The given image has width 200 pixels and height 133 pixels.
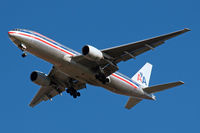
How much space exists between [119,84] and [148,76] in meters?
9.74

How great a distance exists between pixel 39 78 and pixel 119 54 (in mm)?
9264

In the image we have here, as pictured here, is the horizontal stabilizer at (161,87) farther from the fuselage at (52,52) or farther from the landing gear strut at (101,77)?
the landing gear strut at (101,77)

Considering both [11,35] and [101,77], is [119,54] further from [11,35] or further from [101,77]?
[11,35]

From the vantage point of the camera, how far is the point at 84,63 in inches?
1439

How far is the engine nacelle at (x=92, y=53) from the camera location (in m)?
34.9

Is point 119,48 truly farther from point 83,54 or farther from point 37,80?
point 37,80

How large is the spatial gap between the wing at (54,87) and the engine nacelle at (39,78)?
0.67m

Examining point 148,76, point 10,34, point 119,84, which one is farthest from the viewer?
point 148,76

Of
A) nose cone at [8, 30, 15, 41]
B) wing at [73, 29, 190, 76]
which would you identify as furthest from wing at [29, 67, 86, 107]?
nose cone at [8, 30, 15, 41]

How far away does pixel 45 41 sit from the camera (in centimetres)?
3556

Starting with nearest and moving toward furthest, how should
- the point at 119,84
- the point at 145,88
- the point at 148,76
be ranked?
the point at 119,84 → the point at 145,88 → the point at 148,76

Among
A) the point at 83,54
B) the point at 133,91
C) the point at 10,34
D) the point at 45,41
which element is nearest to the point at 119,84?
the point at 133,91

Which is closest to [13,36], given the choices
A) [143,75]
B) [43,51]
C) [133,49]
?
[43,51]

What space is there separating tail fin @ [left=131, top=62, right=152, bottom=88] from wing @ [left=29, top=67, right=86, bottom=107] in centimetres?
731
